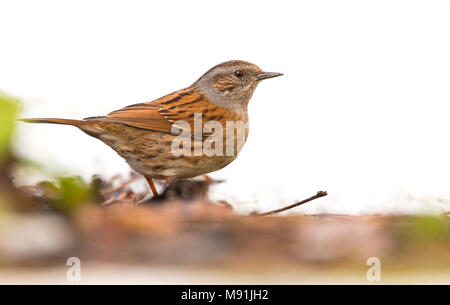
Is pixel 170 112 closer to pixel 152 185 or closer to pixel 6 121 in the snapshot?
pixel 152 185

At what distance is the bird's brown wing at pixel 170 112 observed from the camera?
467 centimetres

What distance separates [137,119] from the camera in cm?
468

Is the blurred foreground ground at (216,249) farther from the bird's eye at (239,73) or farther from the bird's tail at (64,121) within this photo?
the bird's eye at (239,73)

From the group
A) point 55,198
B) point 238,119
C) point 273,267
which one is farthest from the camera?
point 238,119

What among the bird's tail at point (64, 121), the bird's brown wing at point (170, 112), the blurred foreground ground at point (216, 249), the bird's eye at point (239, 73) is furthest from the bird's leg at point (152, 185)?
the blurred foreground ground at point (216, 249)

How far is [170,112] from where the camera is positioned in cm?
492

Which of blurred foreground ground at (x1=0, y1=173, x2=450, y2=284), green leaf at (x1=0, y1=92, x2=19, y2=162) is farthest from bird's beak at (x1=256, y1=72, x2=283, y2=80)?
blurred foreground ground at (x1=0, y1=173, x2=450, y2=284)

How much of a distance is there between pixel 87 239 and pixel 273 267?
1.96 ft

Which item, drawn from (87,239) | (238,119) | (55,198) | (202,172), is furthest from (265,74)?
(87,239)

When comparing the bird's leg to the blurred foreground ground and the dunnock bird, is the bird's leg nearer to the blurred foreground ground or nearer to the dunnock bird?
the dunnock bird

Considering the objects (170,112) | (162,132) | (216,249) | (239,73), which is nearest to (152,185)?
(162,132)

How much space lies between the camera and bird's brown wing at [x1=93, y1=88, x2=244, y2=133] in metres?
4.67

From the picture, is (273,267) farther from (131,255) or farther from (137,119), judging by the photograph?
(137,119)

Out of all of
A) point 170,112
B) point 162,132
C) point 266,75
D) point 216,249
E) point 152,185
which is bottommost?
point 216,249
